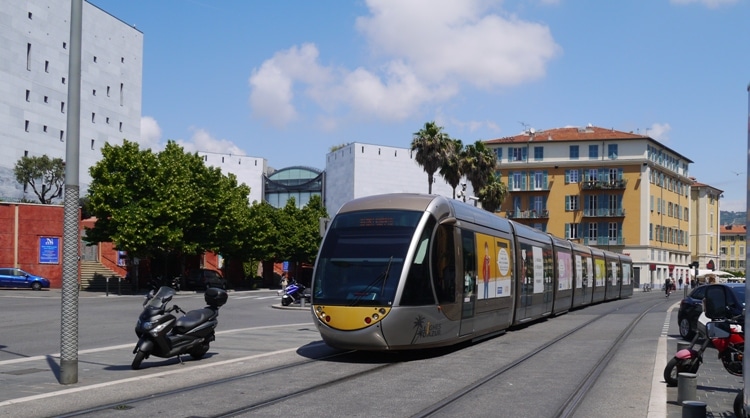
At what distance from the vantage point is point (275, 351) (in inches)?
645

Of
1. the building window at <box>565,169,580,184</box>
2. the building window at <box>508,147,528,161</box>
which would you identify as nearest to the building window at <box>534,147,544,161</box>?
the building window at <box>508,147,528,161</box>

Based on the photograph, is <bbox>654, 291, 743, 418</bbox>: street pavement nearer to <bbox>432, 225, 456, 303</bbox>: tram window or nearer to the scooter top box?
<bbox>432, 225, 456, 303</bbox>: tram window

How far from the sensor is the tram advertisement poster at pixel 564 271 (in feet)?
93.2

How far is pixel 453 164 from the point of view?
2146 inches

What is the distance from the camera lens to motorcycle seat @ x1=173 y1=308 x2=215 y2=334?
13.7 metres

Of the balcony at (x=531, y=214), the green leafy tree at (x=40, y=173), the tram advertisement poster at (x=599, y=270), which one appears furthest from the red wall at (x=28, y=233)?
the balcony at (x=531, y=214)

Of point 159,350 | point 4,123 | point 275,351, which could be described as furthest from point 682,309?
point 4,123

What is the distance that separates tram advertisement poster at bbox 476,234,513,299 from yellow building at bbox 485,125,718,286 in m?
75.2

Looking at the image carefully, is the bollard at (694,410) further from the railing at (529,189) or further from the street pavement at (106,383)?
the railing at (529,189)

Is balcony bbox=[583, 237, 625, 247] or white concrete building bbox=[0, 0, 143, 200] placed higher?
white concrete building bbox=[0, 0, 143, 200]

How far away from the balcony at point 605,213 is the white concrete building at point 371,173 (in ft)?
46.4

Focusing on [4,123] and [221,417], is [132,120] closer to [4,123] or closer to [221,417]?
[4,123]

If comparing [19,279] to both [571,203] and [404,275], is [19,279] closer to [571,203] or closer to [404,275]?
[404,275]

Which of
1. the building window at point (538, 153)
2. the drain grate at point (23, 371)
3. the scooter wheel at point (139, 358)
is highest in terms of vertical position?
the building window at point (538, 153)
